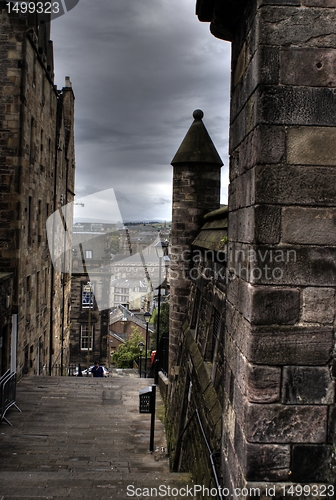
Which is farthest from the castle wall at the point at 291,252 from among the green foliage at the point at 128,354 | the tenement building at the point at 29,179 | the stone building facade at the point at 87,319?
the green foliage at the point at 128,354

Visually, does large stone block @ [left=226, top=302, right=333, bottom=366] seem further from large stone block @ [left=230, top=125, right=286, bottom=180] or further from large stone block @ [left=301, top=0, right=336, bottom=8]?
large stone block @ [left=301, top=0, right=336, bottom=8]

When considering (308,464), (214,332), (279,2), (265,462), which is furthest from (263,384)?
(214,332)

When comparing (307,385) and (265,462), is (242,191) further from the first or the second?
(265,462)

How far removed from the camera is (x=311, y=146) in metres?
2.88

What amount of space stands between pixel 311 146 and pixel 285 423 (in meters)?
1.92

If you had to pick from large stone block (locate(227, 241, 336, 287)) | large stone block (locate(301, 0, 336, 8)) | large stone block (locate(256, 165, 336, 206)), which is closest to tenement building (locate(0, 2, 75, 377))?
large stone block (locate(227, 241, 336, 287))

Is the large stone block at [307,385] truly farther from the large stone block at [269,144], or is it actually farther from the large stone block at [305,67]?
the large stone block at [305,67]

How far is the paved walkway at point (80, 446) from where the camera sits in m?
5.45

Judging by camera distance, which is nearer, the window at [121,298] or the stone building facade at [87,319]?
the stone building facade at [87,319]

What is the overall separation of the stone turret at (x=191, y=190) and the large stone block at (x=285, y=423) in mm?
7813

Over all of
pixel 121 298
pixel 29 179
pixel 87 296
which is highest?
pixel 29 179

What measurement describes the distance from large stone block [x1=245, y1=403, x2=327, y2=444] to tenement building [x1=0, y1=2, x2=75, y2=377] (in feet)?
36.3

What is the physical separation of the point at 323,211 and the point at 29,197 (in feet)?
44.8

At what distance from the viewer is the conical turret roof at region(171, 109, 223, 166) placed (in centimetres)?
1048
